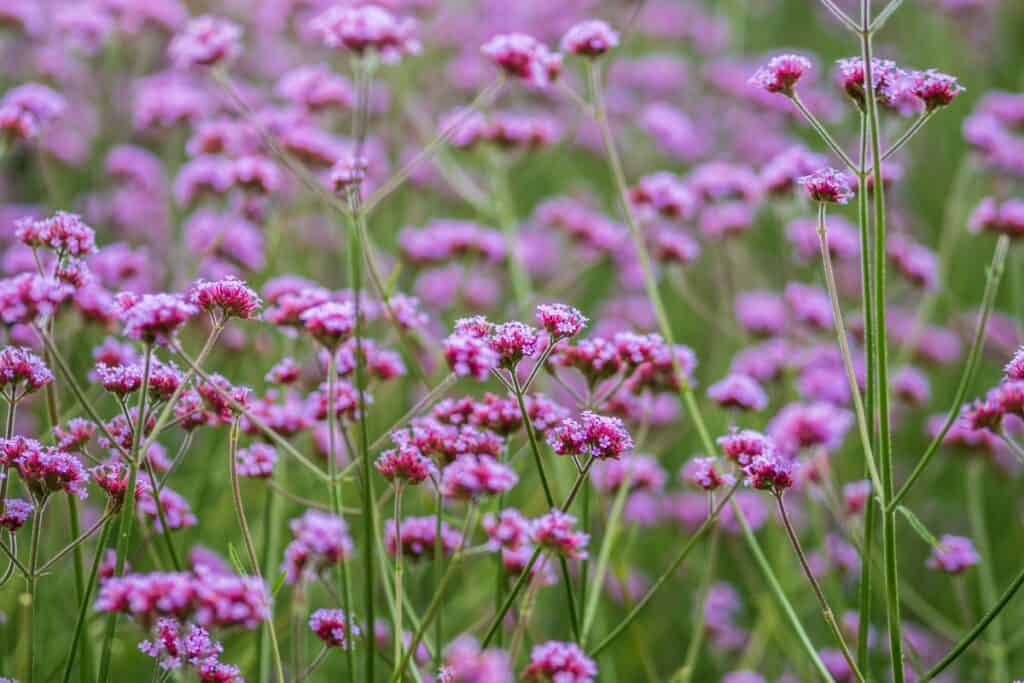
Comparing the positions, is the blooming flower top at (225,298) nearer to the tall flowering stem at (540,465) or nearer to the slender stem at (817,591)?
the tall flowering stem at (540,465)

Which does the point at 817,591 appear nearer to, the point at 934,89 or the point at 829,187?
the point at 829,187

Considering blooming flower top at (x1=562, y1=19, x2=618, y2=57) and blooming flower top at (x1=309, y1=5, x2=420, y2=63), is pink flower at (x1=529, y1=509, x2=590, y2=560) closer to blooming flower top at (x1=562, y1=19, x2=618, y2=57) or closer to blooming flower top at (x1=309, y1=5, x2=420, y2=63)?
blooming flower top at (x1=309, y1=5, x2=420, y2=63)

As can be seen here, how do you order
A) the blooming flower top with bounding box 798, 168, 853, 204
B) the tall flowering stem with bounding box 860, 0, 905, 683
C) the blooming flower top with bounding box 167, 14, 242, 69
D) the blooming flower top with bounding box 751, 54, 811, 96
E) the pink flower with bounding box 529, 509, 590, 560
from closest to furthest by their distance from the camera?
the pink flower with bounding box 529, 509, 590, 560 < the tall flowering stem with bounding box 860, 0, 905, 683 < the blooming flower top with bounding box 798, 168, 853, 204 < the blooming flower top with bounding box 751, 54, 811, 96 < the blooming flower top with bounding box 167, 14, 242, 69

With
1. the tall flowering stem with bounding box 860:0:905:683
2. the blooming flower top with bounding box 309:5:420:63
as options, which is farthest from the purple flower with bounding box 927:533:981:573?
the blooming flower top with bounding box 309:5:420:63

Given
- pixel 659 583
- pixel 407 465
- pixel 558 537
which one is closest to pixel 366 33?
pixel 407 465

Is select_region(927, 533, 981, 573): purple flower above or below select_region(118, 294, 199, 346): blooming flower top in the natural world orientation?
below

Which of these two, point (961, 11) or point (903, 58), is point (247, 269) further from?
point (903, 58)
